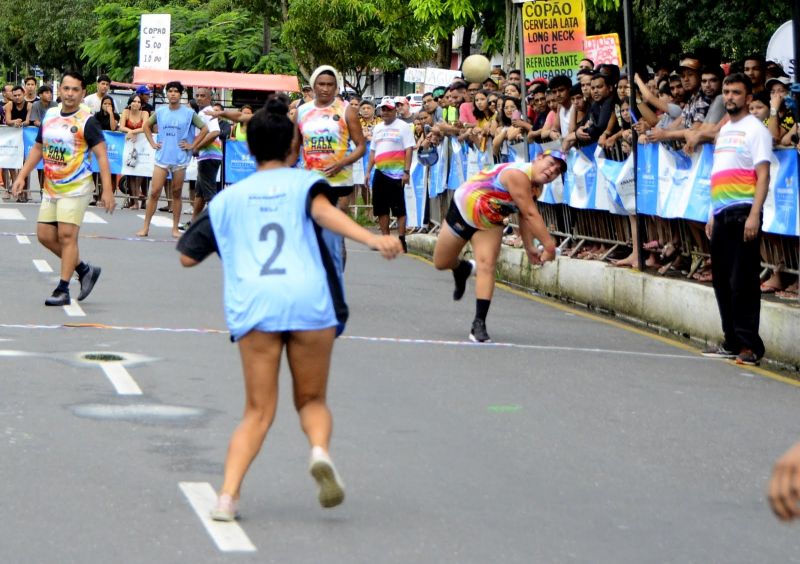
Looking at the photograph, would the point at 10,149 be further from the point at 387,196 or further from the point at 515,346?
the point at 515,346

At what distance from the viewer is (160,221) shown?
79.0 feet

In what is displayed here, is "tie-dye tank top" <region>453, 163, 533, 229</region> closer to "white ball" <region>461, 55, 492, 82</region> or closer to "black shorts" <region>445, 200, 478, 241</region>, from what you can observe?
"black shorts" <region>445, 200, 478, 241</region>

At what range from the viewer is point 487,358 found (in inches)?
444

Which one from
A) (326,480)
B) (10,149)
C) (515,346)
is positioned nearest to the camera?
(326,480)

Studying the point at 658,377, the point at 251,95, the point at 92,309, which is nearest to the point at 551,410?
the point at 658,377

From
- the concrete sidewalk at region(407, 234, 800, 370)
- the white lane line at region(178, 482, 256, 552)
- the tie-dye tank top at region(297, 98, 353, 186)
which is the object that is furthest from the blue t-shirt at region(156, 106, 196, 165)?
the white lane line at region(178, 482, 256, 552)

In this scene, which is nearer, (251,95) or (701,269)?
(701,269)

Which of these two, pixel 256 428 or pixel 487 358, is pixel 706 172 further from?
pixel 256 428

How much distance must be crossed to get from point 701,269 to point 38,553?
30.4 feet

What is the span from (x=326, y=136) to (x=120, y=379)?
450 centimetres

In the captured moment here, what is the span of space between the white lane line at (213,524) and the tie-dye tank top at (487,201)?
5394mm

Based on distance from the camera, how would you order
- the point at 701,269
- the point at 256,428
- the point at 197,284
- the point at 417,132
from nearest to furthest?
the point at 256,428, the point at 701,269, the point at 197,284, the point at 417,132

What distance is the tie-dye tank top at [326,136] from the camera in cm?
1348

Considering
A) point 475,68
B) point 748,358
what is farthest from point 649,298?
point 475,68
